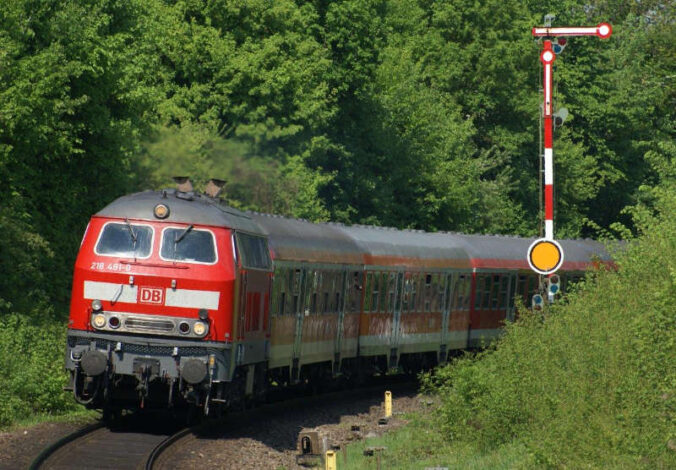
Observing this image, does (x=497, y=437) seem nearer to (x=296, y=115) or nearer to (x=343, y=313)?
(x=343, y=313)

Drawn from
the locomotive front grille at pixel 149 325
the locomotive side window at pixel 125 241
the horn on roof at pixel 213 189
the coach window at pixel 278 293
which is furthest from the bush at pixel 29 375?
the horn on roof at pixel 213 189

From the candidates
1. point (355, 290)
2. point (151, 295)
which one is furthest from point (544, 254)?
point (151, 295)

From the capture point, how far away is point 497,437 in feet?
65.7

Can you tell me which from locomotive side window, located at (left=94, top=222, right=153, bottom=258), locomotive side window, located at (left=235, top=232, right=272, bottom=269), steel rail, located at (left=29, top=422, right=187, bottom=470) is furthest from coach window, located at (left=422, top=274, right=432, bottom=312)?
locomotive side window, located at (left=94, top=222, right=153, bottom=258)

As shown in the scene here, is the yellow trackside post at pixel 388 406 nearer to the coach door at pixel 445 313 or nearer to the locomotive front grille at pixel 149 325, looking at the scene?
the locomotive front grille at pixel 149 325

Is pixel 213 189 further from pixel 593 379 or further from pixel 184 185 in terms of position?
pixel 593 379

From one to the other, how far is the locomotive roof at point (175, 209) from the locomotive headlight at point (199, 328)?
4.89ft

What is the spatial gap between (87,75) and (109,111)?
1.22 metres

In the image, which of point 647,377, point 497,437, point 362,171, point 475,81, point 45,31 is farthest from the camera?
point 475,81

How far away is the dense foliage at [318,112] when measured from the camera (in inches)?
1187

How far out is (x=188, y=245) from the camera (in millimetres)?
19781

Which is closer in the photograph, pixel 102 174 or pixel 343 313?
pixel 343 313

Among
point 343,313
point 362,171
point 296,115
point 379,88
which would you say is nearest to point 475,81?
point 379,88

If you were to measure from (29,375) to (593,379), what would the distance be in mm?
8796
